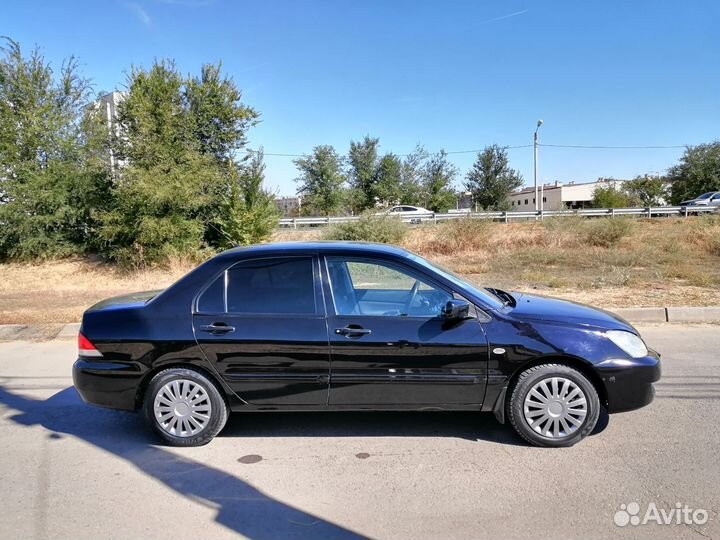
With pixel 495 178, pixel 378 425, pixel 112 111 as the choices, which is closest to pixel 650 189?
pixel 495 178

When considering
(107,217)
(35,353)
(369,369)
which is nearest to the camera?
(369,369)

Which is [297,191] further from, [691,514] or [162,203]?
[691,514]

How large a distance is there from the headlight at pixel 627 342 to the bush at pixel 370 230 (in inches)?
487

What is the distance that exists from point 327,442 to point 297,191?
44.1 m

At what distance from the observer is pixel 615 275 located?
11.8 metres

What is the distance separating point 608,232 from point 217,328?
1567cm

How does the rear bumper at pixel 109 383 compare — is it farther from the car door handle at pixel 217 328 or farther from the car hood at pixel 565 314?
the car hood at pixel 565 314

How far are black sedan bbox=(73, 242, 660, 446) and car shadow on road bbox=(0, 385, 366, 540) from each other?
12.8 inches

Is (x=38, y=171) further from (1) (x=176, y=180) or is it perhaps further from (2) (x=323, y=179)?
(2) (x=323, y=179)

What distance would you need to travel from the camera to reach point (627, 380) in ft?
12.5

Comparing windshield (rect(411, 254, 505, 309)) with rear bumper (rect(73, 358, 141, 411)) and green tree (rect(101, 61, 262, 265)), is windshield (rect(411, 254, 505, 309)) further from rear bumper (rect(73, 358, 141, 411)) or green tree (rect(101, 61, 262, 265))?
green tree (rect(101, 61, 262, 265))

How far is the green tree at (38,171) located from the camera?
14773 millimetres

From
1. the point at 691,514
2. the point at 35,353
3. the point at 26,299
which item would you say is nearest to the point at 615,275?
the point at 691,514

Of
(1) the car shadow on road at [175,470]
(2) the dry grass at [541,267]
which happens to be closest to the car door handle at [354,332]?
(1) the car shadow on road at [175,470]
